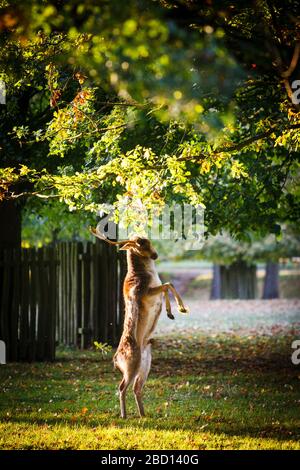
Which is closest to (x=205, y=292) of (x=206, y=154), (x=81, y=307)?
(x=81, y=307)

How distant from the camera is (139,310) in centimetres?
893

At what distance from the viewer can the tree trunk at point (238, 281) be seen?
120 feet

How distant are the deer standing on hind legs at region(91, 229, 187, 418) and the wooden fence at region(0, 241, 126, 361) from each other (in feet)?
17.5

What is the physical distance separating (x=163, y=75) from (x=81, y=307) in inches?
375

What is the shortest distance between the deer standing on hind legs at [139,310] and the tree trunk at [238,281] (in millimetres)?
27527

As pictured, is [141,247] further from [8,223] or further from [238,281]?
[238,281]

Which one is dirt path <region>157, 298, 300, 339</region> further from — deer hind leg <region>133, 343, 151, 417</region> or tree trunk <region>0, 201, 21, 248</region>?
deer hind leg <region>133, 343, 151, 417</region>

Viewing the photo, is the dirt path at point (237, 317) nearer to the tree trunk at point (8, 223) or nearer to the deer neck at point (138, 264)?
the tree trunk at point (8, 223)

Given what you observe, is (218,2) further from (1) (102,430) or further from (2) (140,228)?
(1) (102,430)

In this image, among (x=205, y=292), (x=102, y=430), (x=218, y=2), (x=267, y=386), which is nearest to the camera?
(x=218, y=2)

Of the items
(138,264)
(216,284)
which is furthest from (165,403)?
(216,284)

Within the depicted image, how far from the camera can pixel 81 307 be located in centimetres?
1614

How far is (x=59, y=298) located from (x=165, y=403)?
6.95m

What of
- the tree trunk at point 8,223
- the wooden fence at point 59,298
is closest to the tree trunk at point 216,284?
the wooden fence at point 59,298
